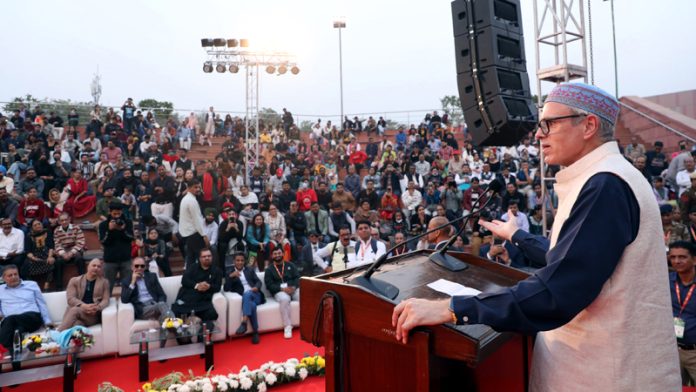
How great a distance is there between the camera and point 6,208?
302 inches

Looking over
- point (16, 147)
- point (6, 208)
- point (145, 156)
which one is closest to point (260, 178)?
point (145, 156)

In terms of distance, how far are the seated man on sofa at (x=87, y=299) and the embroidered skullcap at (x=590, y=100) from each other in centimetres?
570

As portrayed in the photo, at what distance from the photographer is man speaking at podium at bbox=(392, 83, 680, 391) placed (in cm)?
109

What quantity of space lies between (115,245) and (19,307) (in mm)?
1686

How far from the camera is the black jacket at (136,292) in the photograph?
18.4ft

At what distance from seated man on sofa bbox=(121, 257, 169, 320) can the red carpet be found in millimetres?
540

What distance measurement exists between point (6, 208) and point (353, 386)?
8560 millimetres

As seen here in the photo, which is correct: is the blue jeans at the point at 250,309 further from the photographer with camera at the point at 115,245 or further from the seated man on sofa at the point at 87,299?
the photographer with camera at the point at 115,245

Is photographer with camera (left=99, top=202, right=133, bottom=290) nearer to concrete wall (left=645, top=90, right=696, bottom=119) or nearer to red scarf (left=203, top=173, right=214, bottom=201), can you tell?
A: red scarf (left=203, top=173, right=214, bottom=201)

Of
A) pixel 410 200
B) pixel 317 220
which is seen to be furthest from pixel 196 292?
pixel 410 200

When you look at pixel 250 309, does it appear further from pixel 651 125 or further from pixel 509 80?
pixel 651 125

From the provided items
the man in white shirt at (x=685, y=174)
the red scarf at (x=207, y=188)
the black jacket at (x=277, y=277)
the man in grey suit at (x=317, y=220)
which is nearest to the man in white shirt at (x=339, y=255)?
the black jacket at (x=277, y=277)

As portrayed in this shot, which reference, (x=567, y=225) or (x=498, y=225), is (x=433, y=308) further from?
(x=498, y=225)

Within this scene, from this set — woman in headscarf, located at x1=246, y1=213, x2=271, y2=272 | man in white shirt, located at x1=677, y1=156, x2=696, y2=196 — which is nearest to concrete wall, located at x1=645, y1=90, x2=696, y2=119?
man in white shirt, located at x1=677, y1=156, x2=696, y2=196
